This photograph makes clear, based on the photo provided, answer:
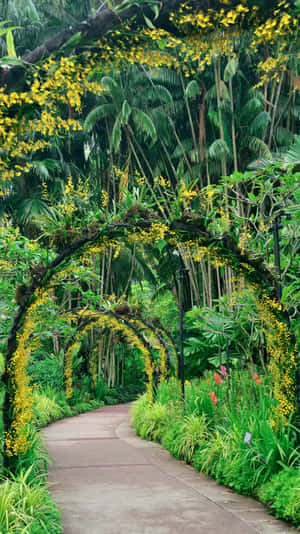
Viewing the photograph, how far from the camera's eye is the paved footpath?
4.20 m

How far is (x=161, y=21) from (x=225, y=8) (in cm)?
53

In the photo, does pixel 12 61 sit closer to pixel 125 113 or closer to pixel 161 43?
pixel 161 43

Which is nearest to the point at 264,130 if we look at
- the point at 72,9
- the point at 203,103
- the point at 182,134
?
the point at 203,103

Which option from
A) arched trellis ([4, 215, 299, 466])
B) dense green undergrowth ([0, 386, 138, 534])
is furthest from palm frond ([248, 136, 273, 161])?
dense green undergrowth ([0, 386, 138, 534])

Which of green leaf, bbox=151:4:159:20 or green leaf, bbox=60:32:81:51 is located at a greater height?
green leaf, bbox=151:4:159:20

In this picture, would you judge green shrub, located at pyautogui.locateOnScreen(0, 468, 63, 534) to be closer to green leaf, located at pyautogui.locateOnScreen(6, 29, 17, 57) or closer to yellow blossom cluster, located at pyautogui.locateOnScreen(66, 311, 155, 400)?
green leaf, located at pyautogui.locateOnScreen(6, 29, 17, 57)

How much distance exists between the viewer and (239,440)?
534 centimetres

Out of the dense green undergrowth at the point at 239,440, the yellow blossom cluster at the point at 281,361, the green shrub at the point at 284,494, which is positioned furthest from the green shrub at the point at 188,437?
the green shrub at the point at 284,494

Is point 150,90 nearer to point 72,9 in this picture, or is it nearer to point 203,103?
point 203,103

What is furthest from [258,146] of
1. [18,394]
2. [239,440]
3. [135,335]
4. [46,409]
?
[18,394]

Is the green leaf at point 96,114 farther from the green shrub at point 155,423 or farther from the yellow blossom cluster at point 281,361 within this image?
the yellow blossom cluster at point 281,361

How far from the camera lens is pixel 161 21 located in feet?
12.9

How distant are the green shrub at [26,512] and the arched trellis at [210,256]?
0.79m

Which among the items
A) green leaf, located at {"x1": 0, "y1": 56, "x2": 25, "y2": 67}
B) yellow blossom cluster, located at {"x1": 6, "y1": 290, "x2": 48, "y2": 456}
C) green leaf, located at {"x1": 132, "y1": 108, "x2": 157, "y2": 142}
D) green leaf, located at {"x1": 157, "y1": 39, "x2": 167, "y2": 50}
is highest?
green leaf, located at {"x1": 132, "y1": 108, "x2": 157, "y2": 142}
